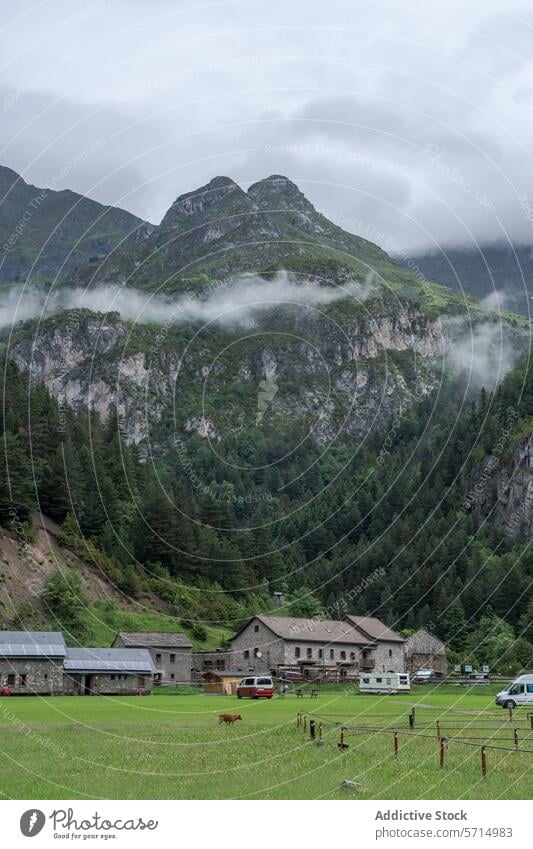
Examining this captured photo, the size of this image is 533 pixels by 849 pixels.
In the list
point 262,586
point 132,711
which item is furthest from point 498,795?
point 262,586

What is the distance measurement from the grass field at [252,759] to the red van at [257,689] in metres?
20.2

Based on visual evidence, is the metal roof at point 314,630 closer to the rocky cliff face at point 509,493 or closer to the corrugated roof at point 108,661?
the corrugated roof at point 108,661

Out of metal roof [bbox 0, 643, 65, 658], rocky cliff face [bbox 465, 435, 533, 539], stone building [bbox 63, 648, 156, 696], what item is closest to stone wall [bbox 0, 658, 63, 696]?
metal roof [bbox 0, 643, 65, 658]

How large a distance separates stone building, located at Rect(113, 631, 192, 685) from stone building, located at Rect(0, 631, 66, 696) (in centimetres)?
1117

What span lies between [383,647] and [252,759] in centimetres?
8230

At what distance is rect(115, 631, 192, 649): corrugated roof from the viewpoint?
86875 mm

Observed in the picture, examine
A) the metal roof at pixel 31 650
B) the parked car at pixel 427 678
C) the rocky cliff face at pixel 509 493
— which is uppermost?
the rocky cliff face at pixel 509 493

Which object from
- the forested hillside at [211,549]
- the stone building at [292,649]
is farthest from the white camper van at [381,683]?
the forested hillside at [211,549]

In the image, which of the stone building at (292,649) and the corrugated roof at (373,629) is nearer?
the stone building at (292,649)

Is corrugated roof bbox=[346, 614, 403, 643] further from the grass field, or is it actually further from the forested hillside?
the grass field

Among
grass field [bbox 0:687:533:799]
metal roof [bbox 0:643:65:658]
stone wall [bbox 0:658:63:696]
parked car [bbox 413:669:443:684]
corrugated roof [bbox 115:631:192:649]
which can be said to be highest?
corrugated roof [bbox 115:631:192:649]

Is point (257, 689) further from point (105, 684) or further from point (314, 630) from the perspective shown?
point (314, 630)

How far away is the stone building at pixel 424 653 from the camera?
111m

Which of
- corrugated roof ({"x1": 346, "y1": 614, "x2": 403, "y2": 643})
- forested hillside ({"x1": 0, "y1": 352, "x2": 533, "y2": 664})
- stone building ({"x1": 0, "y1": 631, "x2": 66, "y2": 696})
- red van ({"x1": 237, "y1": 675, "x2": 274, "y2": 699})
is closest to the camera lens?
red van ({"x1": 237, "y1": 675, "x2": 274, "y2": 699})
